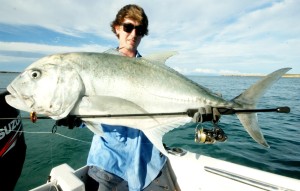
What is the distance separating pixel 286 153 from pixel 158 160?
7150 mm

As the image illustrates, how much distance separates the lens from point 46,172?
285 inches

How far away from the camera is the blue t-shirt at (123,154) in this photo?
117 inches

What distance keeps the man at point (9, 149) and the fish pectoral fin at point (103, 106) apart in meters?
2.79

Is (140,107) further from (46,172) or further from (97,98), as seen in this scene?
(46,172)

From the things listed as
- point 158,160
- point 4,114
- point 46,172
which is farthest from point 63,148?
point 158,160

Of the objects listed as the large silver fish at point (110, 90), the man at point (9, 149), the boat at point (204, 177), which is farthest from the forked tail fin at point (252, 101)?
the man at point (9, 149)

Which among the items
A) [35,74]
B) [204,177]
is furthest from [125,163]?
[204,177]

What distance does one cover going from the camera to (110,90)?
7.68 ft

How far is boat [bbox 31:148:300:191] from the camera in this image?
3336 millimetres

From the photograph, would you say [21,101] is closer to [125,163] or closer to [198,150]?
[125,163]

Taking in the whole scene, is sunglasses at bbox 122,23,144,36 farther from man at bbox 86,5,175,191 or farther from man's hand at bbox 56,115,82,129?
man's hand at bbox 56,115,82,129

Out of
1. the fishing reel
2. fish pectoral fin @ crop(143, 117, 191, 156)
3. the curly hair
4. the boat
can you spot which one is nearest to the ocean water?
the boat

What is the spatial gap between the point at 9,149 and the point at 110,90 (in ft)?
11.1

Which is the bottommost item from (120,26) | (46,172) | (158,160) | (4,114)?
(46,172)
